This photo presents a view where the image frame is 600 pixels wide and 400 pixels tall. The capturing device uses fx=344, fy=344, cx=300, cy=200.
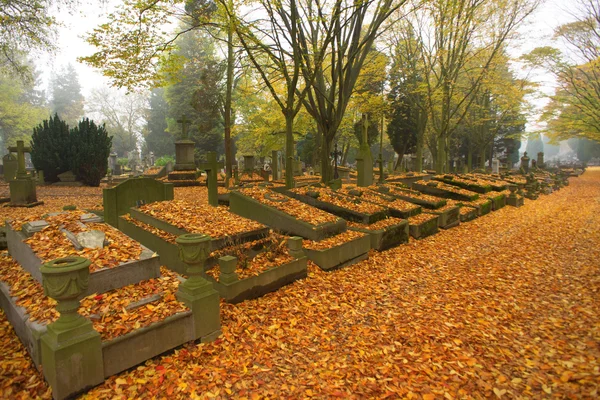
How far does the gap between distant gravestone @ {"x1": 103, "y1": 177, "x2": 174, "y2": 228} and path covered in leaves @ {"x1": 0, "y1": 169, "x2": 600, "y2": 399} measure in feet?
10.7

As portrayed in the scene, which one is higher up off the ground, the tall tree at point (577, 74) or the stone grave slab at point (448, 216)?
the tall tree at point (577, 74)

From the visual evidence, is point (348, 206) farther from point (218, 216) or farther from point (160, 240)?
point (160, 240)

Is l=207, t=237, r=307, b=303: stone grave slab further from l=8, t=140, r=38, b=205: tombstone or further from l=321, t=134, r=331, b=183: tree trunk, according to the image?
l=8, t=140, r=38, b=205: tombstone

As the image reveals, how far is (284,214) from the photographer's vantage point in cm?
745

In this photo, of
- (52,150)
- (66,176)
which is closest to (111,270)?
(66,176)

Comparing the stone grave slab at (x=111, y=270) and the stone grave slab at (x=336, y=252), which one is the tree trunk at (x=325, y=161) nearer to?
the stone grave slab at (x=336, y=252)

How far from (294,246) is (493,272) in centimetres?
391

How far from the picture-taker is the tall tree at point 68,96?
58.7 m

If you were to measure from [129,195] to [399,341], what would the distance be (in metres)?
6.06

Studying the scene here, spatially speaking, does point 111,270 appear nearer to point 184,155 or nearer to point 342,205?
point 342,205

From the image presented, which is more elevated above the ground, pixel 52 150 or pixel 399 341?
pixel 52 150

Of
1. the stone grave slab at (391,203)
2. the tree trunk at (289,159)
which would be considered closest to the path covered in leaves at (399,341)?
the stone grave slab at (391,203)

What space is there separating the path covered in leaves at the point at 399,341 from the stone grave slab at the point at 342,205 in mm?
1654

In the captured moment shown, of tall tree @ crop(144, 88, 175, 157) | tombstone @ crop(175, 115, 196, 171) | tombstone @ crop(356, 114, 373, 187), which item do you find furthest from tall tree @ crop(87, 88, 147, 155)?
tombstone @ crop(356, 114, 373, 187)
